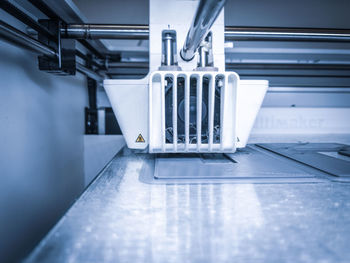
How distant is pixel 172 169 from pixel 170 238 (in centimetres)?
29

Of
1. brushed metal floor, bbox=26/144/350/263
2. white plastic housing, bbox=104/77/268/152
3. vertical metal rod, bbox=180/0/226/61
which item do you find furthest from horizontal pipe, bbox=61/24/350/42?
brushed metal floor, bbox=26/144/350/263

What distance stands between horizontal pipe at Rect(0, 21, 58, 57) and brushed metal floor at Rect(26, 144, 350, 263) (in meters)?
0.43

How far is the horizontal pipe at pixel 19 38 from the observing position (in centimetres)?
54

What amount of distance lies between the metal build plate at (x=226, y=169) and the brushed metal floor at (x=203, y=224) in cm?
3

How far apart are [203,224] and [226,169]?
0.27 m

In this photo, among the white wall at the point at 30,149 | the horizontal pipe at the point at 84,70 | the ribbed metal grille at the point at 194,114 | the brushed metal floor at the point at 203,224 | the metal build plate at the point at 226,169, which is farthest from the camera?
the horizontal pipe at the point at 84,70

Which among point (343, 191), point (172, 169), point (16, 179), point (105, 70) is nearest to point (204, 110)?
point (172, 169)

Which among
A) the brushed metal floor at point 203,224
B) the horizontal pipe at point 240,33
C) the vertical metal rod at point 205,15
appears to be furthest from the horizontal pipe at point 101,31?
the brushed metal floor at point 203,224

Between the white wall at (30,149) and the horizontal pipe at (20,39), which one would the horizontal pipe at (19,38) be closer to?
the horizontal pipe at (20,39)

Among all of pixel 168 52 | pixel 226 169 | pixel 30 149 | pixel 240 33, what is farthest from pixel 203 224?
pixel 30 149

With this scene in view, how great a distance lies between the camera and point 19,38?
579 mm

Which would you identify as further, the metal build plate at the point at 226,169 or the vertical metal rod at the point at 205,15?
the metal build plate at the point at 226,169

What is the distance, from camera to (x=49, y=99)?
0.98m

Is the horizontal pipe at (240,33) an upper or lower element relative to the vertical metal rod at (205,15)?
upper
